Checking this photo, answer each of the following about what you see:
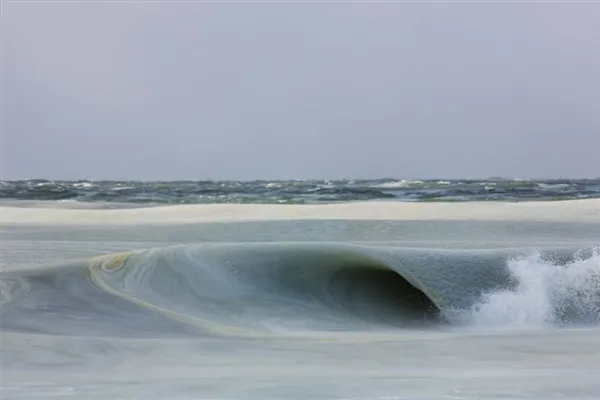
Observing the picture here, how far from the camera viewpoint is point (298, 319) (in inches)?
170

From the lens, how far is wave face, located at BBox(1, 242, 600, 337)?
4.14 metres

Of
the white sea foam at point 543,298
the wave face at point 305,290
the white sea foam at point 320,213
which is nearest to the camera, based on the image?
the wave face at point 305,290

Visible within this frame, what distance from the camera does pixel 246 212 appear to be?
36.3ft

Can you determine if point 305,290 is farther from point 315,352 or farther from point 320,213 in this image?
point 320,213

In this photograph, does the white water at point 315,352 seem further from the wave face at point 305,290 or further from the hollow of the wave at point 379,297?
the hollow of the wave at point 379,297

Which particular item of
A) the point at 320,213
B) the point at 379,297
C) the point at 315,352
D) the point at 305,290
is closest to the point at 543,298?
the point at 379,297

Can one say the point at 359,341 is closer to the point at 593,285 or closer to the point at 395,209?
the point at 593,285

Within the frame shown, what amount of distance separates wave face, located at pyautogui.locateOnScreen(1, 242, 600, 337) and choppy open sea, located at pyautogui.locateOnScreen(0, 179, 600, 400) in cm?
1

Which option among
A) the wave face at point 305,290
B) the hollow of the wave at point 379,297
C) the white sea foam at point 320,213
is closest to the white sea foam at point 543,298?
the wave face at point 305,290

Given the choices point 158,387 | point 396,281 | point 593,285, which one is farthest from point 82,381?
point 593,285

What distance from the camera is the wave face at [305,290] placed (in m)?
4.14

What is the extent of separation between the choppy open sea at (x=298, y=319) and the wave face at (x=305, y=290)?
0.5 inches

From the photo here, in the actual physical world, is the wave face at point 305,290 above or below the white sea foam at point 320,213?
below

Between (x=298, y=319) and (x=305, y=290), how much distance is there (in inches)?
20.7
